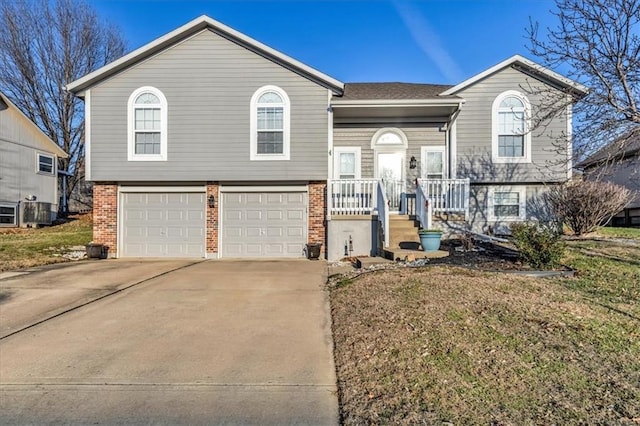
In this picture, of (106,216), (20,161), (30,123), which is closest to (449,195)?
(106,216)

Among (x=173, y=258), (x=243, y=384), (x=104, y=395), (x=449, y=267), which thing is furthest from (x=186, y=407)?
(x=173, y=258)

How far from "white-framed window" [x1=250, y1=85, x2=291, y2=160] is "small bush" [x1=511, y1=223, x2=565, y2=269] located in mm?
6806

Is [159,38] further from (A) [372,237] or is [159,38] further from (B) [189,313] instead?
(B) [189,313]

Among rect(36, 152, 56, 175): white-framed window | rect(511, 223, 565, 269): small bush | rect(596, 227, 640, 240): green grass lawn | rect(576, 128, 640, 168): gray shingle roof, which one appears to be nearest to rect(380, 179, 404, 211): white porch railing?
rect(511, 223, 565, 269): small bush

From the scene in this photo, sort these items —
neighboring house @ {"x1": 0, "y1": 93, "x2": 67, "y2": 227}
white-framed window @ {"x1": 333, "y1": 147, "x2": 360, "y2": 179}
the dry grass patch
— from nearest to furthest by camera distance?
the dry grass patch < white-framed window @ {"x1": 333, "y1": 147, "x2": 360, "y2": 179} < neighboring house @ {"x1": 0, "y1": 93, "x2": 67, "y2": 227}

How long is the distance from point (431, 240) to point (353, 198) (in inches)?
128

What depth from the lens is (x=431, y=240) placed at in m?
9.36

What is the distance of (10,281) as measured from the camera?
8.00 metres

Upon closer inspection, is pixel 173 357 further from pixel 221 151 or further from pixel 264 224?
pixel 221 151

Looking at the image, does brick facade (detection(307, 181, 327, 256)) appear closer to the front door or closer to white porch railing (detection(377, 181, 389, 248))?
white porch railing (detection(377, 181, 389, 248))

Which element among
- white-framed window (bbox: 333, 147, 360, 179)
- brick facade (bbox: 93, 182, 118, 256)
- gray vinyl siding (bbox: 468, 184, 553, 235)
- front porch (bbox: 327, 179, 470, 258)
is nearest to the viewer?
front porch (bbox: 327, 179, 470, 258)

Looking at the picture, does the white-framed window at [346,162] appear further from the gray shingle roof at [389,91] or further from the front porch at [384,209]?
the gray shingle roof at [389,91]

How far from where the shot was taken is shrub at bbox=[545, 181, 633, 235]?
11.2 m

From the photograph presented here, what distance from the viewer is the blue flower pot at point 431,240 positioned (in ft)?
30.7
